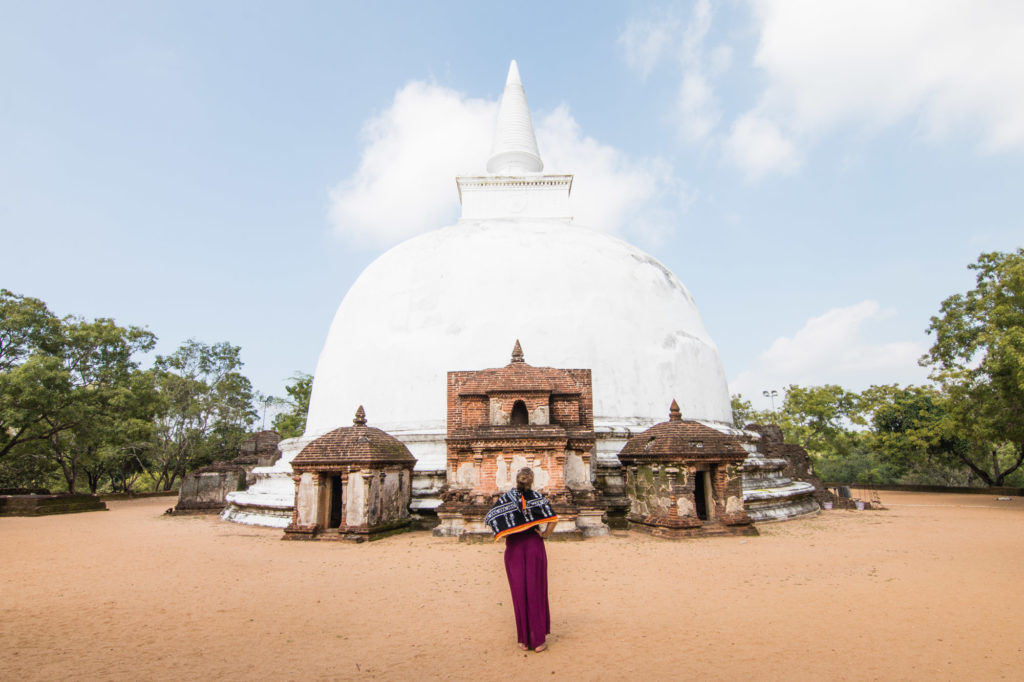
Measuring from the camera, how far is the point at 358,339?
45.5 ft

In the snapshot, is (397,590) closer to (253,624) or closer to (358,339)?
(253,624)

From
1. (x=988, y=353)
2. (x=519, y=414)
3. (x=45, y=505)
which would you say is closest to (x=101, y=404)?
(x=45, y=505)

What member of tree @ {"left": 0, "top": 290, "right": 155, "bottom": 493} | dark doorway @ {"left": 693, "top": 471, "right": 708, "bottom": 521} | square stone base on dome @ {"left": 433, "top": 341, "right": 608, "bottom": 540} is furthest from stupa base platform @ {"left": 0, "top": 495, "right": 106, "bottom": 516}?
dark doorway @ {"left": 693, "top": 471, "right": 708, "bottom": 521}

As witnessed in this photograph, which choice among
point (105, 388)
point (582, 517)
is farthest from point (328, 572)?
point (105, 388)

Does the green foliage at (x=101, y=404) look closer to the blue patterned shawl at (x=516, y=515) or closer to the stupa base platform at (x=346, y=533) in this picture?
the stupa base platform at (x=346, y=533)

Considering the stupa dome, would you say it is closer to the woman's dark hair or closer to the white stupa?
the white stupa

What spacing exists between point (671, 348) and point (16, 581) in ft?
40.7

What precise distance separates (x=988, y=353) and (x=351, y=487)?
58.0 ft

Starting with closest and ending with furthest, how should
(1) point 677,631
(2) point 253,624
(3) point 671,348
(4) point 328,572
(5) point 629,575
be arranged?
(1) point 677,631 < (2) point 253,624 < (5) point 629,575 < (4) point 328,572 < (3) point 671,348

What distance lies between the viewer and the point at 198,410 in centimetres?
2519

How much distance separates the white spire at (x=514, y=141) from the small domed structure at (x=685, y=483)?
1079cm

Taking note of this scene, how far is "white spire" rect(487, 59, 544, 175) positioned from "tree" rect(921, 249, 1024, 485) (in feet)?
45.5

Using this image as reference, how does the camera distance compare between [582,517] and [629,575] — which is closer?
[629,575]

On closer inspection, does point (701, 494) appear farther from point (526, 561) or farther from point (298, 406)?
point (298, 406)
